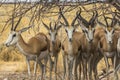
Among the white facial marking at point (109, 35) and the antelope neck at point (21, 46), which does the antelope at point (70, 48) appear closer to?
the white facial marking at point (109, 35)

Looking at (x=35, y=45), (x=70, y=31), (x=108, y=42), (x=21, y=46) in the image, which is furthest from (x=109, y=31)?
(x=21, y=46)

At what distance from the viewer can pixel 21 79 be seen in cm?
1409

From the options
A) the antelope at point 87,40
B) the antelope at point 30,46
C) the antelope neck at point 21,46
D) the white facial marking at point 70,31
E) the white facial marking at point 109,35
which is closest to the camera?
the white facial marking at point 70,31

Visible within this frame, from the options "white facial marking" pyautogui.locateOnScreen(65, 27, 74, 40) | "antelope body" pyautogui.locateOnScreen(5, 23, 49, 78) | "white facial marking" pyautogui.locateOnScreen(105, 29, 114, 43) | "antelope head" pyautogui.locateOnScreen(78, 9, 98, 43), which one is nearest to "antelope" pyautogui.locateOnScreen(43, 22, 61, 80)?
"antelope body" pyautogui.locateOnScreen(5, 23, 49, 78)

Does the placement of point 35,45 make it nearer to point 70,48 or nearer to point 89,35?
point 70,48

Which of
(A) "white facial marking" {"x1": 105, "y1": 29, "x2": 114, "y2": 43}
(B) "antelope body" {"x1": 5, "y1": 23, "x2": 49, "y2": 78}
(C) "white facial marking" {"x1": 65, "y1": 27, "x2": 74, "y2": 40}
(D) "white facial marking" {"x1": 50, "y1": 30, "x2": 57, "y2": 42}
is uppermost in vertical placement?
(C) "white facial marking" {"x1": 65, "y1": 27, "x2": 74, "y2": 40}

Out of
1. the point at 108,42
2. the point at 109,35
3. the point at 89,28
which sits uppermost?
the point at 89,28

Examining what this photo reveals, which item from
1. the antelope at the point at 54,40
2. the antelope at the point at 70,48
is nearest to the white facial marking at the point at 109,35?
the antelope at the point at 70,48

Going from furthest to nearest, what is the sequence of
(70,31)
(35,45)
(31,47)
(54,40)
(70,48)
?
(35,45)
(31,47)
(54,40)
(70,48)
(70,31)

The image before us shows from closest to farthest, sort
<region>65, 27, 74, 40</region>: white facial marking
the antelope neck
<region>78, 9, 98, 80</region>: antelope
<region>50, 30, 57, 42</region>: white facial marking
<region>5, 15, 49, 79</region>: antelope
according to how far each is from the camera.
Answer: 1. <region>65, 27, 74, 40</region>: white facial marking
2. <region>78, 9, 98, 80</region>: antelope
3. <region>50, 30, 57, 42</region>: white facial marking
4. <region>5, 15, 49, 79</region>: antelope
5. the antelope neck

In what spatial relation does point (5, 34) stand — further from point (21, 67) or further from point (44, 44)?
point (44, 44)

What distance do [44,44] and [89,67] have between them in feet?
5.54

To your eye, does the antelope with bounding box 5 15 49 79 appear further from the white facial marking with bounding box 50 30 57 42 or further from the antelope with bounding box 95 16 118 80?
the antelope with bounding box 95 16 118 80

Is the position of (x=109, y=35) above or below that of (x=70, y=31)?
below
